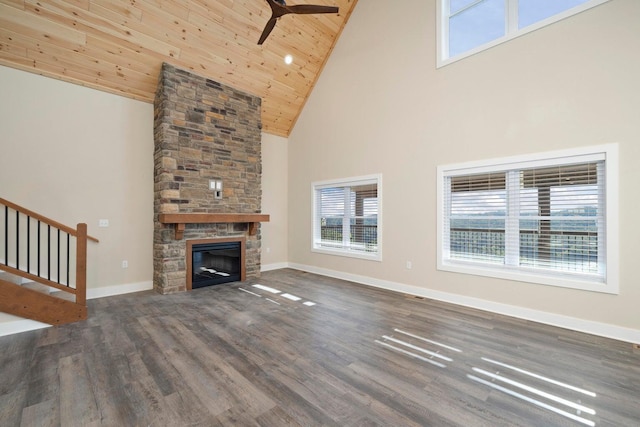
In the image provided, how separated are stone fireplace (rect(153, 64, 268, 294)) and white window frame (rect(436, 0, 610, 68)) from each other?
3.47m

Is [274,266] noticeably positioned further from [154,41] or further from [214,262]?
[154,41]

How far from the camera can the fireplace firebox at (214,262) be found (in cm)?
484

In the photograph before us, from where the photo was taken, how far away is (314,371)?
2283 millimetres

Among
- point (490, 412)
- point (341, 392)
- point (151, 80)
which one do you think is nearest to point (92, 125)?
point (151, 80)

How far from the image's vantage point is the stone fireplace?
14.9 feet

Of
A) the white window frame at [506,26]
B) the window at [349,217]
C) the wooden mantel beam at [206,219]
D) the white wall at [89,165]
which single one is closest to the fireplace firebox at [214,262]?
the wooden mantel beam at [206,219]

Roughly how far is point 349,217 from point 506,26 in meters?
3.70

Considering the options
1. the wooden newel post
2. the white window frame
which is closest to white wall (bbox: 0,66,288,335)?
the wooden newel post

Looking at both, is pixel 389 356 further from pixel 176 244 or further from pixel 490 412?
pixel 176 244

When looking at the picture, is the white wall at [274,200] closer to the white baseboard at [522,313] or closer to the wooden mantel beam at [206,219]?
the wooden mantel beam at [206,219]

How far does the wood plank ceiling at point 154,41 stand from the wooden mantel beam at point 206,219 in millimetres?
2179

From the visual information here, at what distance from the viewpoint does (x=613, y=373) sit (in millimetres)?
2283

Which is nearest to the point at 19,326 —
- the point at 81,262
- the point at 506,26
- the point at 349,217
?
the point at 81,262

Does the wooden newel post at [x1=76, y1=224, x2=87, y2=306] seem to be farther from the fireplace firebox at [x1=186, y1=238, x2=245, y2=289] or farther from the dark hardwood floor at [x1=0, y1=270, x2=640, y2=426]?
the fireplace firebox at [x1=186, y1=238, x2=245, y2=289]
